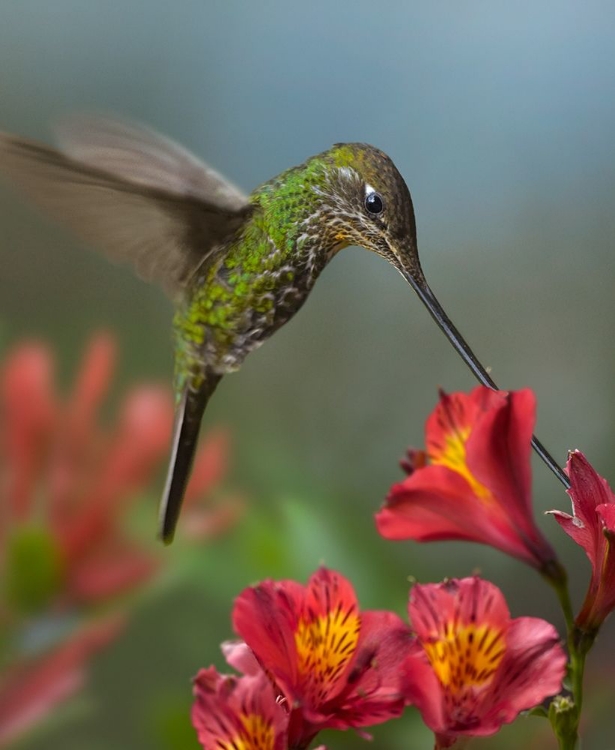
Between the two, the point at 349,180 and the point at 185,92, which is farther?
the point at 185,92

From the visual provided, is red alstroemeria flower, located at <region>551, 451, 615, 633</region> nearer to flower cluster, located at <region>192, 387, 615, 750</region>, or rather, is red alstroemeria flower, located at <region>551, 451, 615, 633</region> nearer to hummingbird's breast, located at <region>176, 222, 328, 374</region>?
flower cluster, located at <region>192, 387, 615, 750</region>

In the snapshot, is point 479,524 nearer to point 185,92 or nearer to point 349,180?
point 349,180

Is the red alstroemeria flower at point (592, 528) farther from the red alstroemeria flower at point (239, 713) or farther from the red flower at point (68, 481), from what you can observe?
the red flower at point (68, 481)

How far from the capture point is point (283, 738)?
256mm

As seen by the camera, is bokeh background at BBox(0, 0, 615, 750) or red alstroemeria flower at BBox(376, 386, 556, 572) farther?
bokeh background at BBox(0, 0, 615, 750)

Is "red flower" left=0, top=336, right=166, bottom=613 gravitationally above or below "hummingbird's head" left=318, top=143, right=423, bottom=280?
below

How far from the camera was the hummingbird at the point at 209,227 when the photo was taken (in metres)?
0.35

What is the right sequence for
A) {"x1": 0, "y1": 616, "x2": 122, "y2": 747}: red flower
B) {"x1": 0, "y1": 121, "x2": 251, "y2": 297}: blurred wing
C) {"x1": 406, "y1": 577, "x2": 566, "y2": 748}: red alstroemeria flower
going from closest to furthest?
1. {"x1": 406, "y1": 577, "x2": 566, "y2": 748}: red alstroemeria flower
2. {"x1": 0, "y1": 121, "x2": 251, "y2": 297}: blurred wing
3. {"x1": 0, "y1": 616, "x2": 122, "y2": 747}: red flower

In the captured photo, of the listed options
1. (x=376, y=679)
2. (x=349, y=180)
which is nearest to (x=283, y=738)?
(x=376, y=679)

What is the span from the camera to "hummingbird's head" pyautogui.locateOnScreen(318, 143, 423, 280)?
0.34m

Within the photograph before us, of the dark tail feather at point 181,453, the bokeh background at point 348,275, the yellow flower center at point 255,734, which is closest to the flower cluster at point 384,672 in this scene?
the yellow flower center at point 255,734

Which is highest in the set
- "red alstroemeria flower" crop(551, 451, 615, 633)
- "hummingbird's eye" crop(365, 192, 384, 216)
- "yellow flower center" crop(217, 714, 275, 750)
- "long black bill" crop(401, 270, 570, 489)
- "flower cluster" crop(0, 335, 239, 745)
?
"hummingbird's eye" crop(365, 192, 384, 216)

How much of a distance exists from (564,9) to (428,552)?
564 millimetres

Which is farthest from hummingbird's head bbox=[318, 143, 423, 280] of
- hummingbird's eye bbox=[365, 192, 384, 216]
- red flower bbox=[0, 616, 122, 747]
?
red flower bbox=[0, 616, 122, 747]
